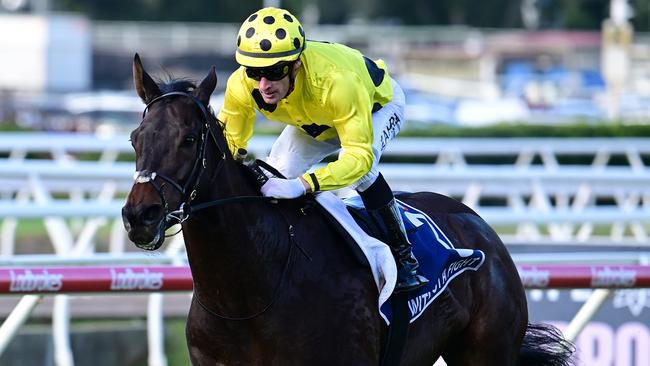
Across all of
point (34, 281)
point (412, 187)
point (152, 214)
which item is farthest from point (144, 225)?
point (412, 187)

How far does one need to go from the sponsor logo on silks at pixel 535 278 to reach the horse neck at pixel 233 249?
5.54ft

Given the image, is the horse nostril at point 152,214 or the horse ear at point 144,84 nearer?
the horse nostril at point 152,214

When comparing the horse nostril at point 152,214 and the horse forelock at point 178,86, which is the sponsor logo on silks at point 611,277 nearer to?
the horse forelock at point 178,86

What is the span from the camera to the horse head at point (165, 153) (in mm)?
3432

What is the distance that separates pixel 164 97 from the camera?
371 cm

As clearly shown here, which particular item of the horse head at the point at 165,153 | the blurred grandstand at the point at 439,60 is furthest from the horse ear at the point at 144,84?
the blurred grandstand at the point at 439,60

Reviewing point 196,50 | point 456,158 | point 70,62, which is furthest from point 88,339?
point 196,50

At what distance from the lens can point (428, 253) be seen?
4488 mm

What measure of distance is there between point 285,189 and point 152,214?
60 centimetres

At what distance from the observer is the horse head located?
343cm

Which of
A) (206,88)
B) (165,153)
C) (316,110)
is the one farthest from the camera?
(316,110)

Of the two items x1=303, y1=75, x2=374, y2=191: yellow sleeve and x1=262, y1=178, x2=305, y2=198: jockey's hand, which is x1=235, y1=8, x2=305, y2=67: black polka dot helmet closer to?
x1=303, y1=75, x2=374, y2=191: yellow sleeve

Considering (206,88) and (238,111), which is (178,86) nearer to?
(206,88)

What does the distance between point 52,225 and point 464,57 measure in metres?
42.0
